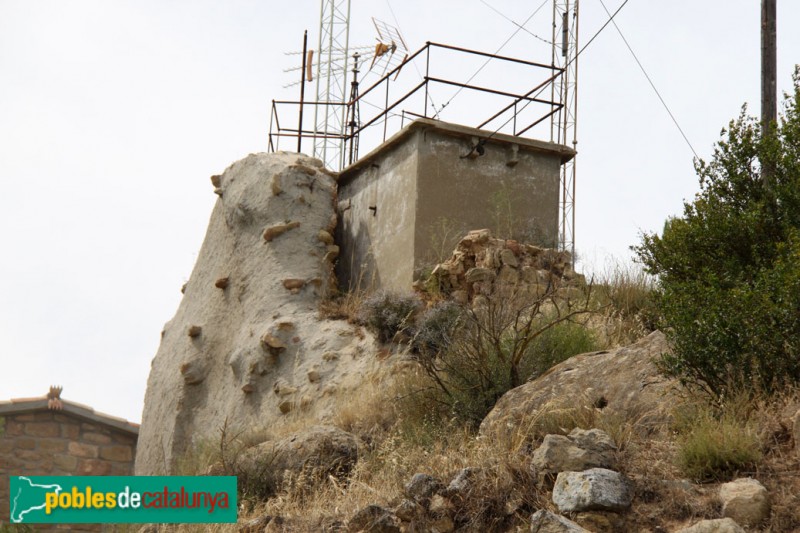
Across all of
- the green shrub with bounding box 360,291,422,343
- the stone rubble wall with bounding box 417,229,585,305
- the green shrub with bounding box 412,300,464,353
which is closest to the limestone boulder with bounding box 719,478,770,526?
the green shrub with bounding box 412,300,464,353

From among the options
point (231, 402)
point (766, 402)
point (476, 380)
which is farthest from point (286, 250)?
point (766, 402)

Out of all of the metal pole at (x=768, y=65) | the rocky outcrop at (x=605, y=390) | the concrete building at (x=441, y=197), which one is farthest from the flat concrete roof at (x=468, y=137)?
the rocky outcrop at (x=605, y=390)

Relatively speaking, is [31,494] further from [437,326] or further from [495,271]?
[495,271]

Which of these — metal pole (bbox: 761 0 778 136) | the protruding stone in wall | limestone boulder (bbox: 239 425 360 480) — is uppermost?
metal pole (bbox: 761 0 778 136)

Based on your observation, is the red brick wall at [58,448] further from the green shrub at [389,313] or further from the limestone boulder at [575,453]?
the limestone boulder at [575,453]

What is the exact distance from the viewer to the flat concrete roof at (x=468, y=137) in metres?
16.1

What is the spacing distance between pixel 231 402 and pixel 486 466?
7281 mm

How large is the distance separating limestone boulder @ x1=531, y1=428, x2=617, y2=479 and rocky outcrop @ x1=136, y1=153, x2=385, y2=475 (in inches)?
219

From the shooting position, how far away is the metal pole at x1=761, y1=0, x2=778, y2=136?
39.2 ft

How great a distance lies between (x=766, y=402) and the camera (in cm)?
910

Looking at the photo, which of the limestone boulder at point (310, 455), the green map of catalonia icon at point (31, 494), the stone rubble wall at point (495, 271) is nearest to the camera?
the green map of catalonia icon at point (31, 494)

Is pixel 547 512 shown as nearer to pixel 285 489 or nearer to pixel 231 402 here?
pixel 285 489

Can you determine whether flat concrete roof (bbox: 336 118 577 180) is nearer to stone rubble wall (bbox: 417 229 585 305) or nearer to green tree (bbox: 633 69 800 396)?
stone rubble wall (bbox: 417 229 585 305)

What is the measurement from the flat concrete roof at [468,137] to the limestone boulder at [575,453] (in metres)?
8.01
